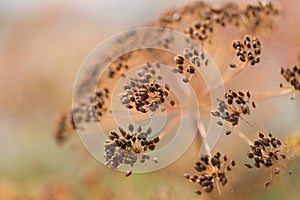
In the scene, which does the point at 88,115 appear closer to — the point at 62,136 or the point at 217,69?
the point at 62,136

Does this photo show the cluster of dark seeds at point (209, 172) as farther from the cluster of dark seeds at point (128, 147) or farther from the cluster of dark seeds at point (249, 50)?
the cluster of dark seeds at point (249, 50)

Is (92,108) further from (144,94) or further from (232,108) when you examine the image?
(232,108)

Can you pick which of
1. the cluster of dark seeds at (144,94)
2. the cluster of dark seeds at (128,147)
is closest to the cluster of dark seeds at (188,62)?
the cluster of dark seeds at (144,94)

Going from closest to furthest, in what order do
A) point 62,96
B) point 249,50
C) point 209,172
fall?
point 209,172, point 249,50, point 62,96

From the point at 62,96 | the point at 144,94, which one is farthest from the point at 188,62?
the point at 62,96

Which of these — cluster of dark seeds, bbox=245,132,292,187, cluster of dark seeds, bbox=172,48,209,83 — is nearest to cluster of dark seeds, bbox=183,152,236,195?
cluster of dark seeds, bbox=245,132,292,187

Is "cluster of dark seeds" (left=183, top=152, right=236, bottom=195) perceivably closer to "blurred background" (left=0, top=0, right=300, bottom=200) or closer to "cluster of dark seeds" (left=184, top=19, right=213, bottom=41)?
"blurred background" (left=0, top=0, right=300, bottom=200)
